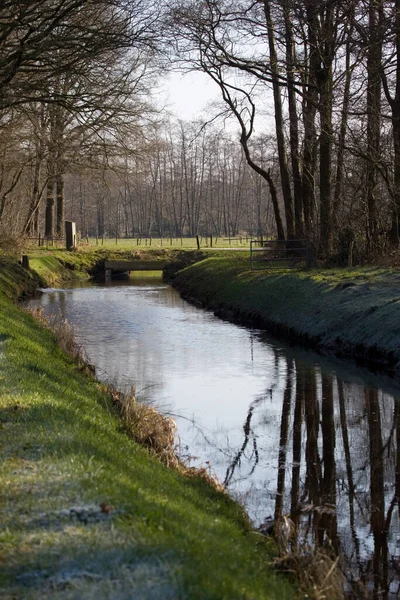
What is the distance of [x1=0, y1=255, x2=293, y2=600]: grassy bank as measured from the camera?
4.32 meters

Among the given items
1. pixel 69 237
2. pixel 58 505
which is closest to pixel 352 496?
pixel 58 505

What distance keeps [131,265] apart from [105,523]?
40.8m

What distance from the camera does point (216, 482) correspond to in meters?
7.82

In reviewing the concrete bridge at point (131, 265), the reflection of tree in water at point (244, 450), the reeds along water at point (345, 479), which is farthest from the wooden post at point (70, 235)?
the reflection of tree in water at point (244, 450)

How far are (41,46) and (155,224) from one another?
3448 inches

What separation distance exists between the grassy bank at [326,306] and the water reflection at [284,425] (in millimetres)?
783

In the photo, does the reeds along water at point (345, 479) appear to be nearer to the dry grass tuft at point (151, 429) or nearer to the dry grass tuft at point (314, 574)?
the dry grass tuft at point (314, 574)

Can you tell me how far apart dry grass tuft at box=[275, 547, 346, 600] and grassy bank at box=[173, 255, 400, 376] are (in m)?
9.62

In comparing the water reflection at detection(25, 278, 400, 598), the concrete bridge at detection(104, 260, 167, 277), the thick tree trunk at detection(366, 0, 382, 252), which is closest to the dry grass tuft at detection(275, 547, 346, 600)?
the water reflection at detection(25, 278, 400, 598)

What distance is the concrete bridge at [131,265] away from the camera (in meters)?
45.6

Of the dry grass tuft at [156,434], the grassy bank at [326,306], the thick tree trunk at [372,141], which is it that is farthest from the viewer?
the thick tree trunk at [372,141]

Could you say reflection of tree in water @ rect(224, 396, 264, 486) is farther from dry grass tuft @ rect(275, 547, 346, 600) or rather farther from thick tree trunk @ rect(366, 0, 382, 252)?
thick tree trunk @ rect(366, 0, 382, 252)

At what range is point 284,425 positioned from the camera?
11.5 metres

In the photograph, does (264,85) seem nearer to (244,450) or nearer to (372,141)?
(372,141)
